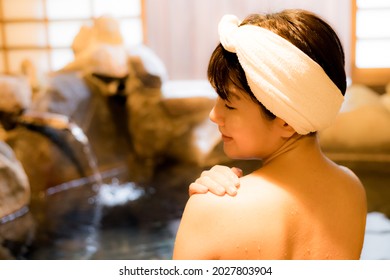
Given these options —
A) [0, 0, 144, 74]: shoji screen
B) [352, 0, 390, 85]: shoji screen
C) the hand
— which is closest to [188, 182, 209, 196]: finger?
the hand

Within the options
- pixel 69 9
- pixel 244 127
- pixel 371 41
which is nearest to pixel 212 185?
pixel 244 127

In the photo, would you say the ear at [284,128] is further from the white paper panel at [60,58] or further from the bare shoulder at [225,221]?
the white paper panel at [60,58]

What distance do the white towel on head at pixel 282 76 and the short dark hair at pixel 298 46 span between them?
0.02 metres

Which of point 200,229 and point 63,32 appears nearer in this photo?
point 200,229

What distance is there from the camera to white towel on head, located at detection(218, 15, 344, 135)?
3.56 ft

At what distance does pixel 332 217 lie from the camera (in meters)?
1.17

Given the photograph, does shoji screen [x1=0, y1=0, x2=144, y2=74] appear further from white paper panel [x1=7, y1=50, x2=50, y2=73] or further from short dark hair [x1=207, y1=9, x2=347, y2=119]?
short dark hair [x1=207, y1=9, x2=347, y2=119]

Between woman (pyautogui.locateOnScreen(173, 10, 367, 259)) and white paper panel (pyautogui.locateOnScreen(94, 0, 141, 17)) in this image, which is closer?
woman (pyautogui.locateOnScreen(173, 10, 367, 259))

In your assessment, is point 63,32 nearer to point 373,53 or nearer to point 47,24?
point 47,24

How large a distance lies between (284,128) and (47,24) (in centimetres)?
327

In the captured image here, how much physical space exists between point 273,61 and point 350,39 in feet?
9.10

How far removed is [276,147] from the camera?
119 centimetres

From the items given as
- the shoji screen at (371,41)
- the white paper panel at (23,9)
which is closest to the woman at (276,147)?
the shoji screen at (371,41)
